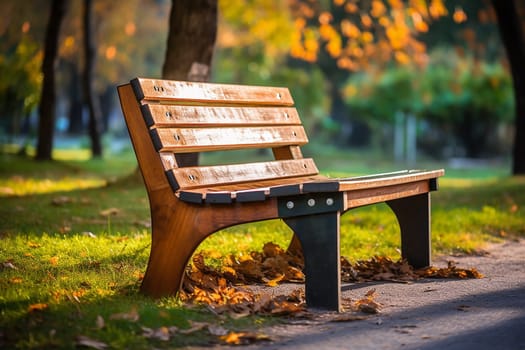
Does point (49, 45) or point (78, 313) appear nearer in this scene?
point (78, 313)

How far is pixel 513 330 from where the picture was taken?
14.0 ft

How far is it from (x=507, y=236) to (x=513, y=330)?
416cm

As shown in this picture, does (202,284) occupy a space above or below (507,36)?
below

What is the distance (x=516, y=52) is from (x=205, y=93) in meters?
10.1

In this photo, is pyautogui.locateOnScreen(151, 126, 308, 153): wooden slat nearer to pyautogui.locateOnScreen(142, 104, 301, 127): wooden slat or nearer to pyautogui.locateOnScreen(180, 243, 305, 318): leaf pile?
pyautogui.locateOnScreen(142, 104, 301, 127): wooden slat

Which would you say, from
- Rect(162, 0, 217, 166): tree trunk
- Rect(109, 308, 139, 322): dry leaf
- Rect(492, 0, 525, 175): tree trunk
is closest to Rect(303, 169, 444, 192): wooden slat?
Rect(109, 308, 139, 322): dry leaf

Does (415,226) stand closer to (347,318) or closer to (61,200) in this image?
(347,318)

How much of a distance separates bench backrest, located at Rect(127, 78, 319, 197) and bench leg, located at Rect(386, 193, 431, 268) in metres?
0.75

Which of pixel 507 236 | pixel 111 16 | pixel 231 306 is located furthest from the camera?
pixel 111 16

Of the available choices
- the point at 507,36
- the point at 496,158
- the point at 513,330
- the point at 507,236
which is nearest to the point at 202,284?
the point at 513,330

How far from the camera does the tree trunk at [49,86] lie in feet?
52.1

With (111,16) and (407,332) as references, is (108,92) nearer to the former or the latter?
(111,16)

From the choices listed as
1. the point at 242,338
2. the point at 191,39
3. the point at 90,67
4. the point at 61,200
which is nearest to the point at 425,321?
the point at 242,338

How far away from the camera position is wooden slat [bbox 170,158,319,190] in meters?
4.72
